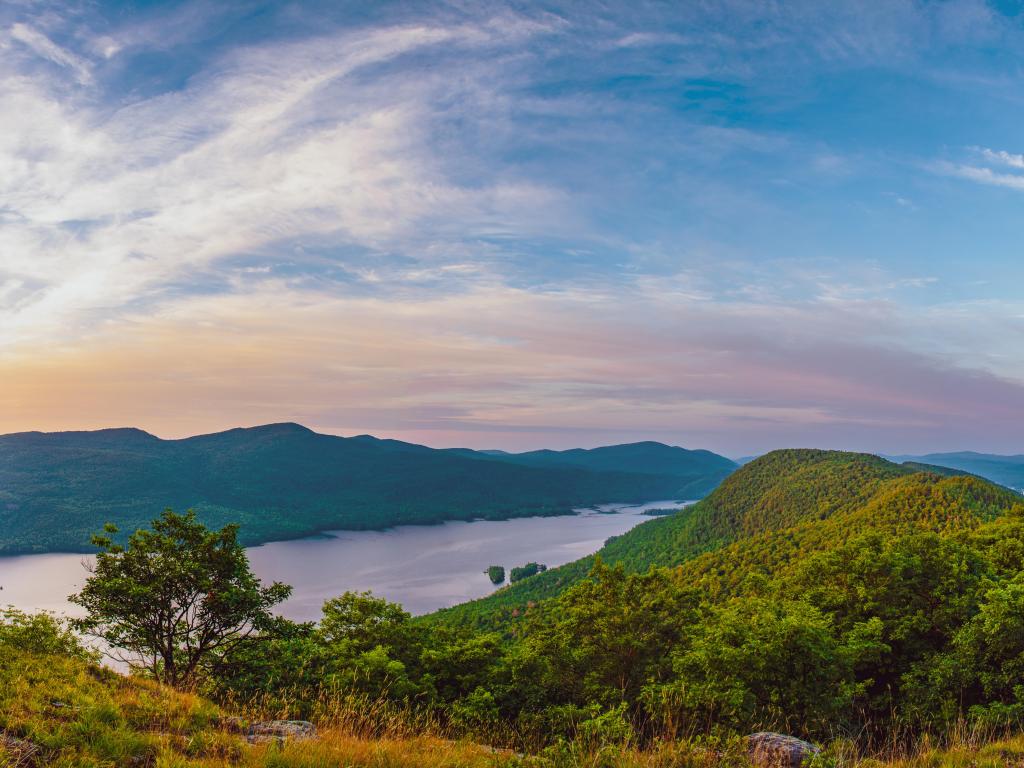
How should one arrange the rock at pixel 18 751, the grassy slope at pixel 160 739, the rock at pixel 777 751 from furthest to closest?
the rock at pixel 777 751
the grassy slope at pixel 160 739
the rock at pixel 18 751

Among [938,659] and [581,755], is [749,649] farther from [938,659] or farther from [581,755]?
[581,755]

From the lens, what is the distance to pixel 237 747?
230 inches

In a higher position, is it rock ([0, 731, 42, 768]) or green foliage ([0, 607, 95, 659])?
rock ([0, 731, 42, 768])

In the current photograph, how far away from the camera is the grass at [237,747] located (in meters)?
5.48

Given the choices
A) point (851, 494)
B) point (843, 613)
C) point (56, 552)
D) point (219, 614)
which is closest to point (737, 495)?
point (851, 494)

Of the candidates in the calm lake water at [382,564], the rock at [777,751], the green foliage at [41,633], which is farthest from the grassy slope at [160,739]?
the calm lake water at [382,564]

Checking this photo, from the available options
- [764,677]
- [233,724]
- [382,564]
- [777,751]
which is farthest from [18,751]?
[382,564]

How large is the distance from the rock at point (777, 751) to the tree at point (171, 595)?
14.2 metres

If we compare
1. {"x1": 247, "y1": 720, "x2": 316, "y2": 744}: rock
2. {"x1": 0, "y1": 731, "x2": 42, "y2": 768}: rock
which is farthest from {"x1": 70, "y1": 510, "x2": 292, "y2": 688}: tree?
{"x1": 0, "y1": 731, "x2": 42, "y2": 768}: rock

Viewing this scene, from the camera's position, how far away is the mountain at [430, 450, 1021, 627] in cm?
4888

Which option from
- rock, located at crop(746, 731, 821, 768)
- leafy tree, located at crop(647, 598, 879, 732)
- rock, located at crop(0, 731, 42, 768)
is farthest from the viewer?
leafy tree, located at crop(647, 598, 879, 732)

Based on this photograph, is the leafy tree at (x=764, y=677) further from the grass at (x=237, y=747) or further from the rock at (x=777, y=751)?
the grass at (x=237, y=747)

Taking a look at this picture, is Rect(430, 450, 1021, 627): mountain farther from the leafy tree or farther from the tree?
the leafy tree

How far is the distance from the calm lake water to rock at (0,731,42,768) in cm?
8688
